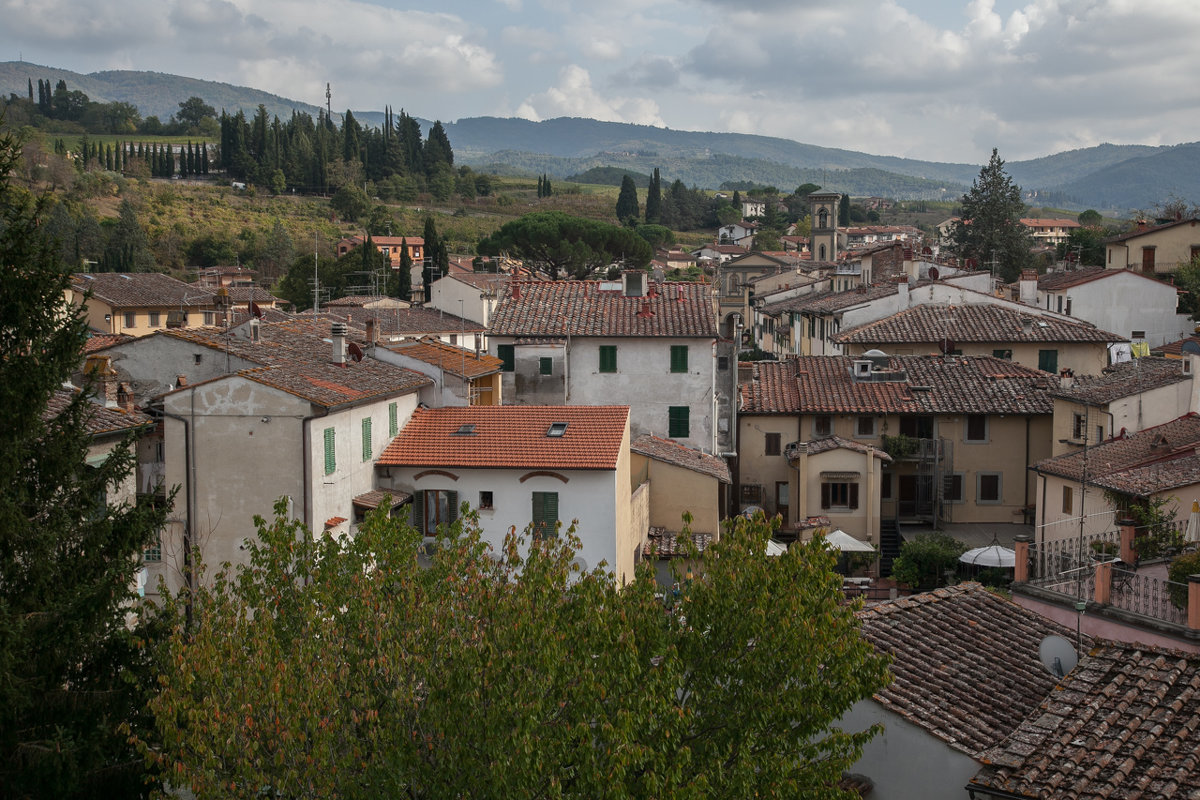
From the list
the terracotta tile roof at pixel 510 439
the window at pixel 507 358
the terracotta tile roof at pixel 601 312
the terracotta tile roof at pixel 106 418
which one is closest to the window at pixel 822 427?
the terracotta tile roof at pixel 601 312

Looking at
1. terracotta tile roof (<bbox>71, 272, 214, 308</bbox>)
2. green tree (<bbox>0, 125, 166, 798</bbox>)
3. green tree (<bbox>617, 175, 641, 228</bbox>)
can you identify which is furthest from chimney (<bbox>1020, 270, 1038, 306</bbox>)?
green tree (<bbox>617, 175, 641, 228</bbox>)

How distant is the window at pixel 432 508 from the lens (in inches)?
996

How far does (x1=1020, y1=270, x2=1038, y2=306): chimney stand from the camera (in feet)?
183

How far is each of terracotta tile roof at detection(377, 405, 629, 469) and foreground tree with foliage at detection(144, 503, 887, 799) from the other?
12.8 m

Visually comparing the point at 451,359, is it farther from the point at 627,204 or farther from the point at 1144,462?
the point at 627,204

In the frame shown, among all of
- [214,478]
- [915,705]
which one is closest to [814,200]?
[214,478]

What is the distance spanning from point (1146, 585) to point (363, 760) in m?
10.5

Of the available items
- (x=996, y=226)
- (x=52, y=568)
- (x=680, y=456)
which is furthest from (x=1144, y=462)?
(x=996, y=226)

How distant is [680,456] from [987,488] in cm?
1235

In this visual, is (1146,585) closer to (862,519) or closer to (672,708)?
(672,708)

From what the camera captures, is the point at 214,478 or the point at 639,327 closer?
the point at 214,478

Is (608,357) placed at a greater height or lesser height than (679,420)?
greater

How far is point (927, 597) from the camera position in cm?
1546

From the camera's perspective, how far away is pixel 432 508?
25.5 metres
